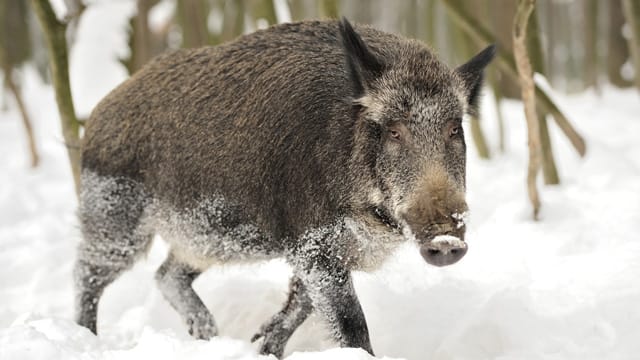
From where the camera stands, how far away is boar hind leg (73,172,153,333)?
5.18 metres

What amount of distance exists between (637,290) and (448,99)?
149 cm

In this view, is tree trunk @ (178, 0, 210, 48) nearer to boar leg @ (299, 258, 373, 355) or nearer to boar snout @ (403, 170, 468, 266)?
boar leg @ (299, 258, 373, 355)

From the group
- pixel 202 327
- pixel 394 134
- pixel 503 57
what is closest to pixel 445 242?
pixel 394 134

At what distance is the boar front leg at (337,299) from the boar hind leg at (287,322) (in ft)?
2.21

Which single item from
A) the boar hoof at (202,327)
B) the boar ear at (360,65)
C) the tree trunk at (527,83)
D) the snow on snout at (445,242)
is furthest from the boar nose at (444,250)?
the tree trunk at (527,83)

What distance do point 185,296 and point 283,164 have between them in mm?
1457

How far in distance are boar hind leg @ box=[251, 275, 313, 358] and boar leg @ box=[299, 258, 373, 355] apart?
68 centimetres

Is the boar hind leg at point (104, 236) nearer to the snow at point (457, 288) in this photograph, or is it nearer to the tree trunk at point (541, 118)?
the snow at point (457, 288)

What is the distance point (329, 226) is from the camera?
168 inches

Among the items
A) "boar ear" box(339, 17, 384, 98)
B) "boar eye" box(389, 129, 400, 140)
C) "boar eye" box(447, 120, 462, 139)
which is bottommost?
"boar eye" box(447, 120, 462, 139)

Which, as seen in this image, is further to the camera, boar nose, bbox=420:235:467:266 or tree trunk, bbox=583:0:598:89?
tree trunk, bbox=583:0:598:89

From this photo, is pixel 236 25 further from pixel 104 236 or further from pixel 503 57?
pixel 104 236

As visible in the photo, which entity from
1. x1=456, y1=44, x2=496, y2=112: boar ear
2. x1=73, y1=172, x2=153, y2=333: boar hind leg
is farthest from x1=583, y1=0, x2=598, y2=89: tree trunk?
x1=73, y1=172, x2=153, y2=333: boar hind leg

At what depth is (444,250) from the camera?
3.39 m
